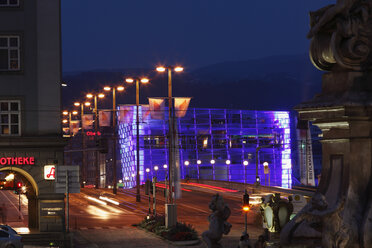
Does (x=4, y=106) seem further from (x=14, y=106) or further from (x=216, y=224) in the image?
(x=216, y=224)

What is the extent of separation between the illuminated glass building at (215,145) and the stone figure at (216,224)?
4643 inches

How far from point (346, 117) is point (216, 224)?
5.01 m

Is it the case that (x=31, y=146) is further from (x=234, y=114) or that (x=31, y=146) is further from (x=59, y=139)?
A: (x=234, y=114)

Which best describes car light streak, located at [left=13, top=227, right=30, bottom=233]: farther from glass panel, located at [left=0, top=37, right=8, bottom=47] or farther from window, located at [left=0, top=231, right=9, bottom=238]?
glass panel, located at [left=0, top=37, right=8, bottom=47]

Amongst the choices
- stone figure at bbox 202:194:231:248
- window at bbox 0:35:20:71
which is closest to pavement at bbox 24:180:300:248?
window at bbox 0:35:20:71

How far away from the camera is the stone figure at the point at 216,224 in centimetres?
1697

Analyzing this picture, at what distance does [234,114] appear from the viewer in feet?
473

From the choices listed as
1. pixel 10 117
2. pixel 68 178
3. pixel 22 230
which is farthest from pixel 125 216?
pixel 68 178

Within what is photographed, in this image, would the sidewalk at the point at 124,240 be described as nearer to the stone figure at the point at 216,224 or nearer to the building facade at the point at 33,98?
the building facade at the point at 33,98

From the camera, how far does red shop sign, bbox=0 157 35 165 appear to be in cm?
4381

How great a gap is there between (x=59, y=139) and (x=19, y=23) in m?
7.80

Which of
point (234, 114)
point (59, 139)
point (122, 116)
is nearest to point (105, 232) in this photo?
point (59, 139)

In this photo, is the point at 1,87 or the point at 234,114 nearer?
the point at 1,87

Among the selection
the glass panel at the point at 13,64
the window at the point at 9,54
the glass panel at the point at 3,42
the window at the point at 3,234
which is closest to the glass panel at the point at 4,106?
the window at the point at 9,54
